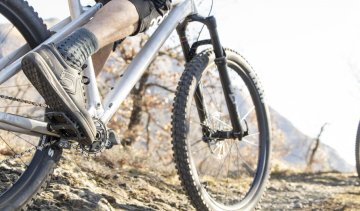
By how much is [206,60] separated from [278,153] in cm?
3816

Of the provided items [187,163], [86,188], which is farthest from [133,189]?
[187,163]

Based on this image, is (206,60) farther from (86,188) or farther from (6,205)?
(6,205)

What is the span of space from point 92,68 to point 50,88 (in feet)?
1.75

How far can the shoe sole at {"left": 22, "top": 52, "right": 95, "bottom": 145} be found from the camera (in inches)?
79.4

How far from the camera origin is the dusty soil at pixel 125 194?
2.84 m

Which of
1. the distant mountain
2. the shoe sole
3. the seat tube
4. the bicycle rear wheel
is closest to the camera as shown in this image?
the shoe sole

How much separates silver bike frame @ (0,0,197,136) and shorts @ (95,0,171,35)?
→ 18 centimetres

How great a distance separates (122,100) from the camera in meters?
2.69

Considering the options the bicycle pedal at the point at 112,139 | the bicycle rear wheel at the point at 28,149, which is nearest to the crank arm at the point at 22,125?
the bicycle rear wheel at the point at 28,149

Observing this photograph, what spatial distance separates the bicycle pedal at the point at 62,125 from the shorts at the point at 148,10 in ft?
2.16

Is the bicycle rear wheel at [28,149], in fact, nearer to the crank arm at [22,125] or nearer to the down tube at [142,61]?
the crank arm at [22,125]

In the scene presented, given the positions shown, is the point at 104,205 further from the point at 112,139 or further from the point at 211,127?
the point at 211,127

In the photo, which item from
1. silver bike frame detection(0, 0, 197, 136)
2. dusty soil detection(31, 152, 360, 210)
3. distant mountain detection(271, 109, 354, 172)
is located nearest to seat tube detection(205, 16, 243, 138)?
silver bike frame detection(0, 0, 197, 136)

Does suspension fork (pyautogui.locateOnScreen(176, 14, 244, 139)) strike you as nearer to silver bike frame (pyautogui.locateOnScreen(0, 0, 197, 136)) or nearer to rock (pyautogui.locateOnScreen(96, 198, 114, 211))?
silver bike frame (pyautogui.locateOnScreen(0, 0, 197, 136))
